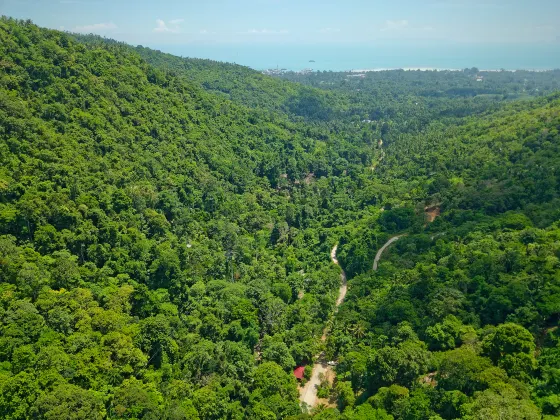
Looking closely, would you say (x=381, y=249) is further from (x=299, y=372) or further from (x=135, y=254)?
(x=135, y=254)

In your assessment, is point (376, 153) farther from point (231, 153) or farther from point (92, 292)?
point (92, 292)

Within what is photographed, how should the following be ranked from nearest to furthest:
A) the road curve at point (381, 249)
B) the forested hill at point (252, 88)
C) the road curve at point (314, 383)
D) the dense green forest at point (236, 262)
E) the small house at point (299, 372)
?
the dense green forest at point (236, 262) → the road curve at point (314, 383) → the small house at point (299, 372) → the road curve at point (381, 249) → the forested hill at point (252, 88)

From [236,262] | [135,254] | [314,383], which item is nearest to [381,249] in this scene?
[236,262]

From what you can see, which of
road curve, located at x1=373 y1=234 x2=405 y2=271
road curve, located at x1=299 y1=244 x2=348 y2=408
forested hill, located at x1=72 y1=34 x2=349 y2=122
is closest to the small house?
road curve, located at x1=299 y1=244 x2=348 y2=408

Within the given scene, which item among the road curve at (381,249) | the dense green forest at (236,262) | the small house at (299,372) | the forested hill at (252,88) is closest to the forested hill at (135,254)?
the dense green forest at (236,262)

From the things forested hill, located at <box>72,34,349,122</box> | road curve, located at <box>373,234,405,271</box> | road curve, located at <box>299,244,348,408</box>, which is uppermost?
forested hill, located at <box>72,34,349,122</box>

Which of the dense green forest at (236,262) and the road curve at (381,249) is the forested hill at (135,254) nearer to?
the dense green forest at (236,262)

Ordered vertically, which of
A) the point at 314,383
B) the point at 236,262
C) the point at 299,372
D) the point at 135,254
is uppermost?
the point at 135,254

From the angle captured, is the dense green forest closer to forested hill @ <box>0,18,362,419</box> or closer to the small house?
forested hill @ <box>0,18,362,419</box>

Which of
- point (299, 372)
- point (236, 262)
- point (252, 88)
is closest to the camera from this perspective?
point (299, 372)
